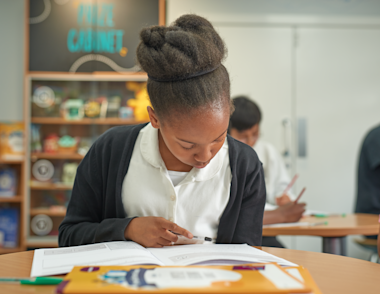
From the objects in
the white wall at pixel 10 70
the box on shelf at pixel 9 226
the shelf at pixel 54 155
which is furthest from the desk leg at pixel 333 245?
the white wall at pixel 10 70

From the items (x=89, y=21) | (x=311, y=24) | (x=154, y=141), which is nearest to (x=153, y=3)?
(x=89, y=21)

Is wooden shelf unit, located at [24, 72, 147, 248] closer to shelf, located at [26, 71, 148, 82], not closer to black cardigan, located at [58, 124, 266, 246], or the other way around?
shelf, located at [26, 71, 148, 82]

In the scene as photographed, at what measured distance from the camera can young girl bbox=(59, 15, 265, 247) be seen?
32.5 inches

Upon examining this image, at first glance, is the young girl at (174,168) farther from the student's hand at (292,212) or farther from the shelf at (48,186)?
the shelf at (48,186)

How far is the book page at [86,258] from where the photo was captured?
0.62 metres

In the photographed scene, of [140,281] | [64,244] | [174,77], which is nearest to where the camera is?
[140,281]

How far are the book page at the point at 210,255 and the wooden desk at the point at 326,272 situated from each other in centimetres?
7

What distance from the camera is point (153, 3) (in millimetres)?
3248

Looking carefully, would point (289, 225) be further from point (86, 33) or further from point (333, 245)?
point (86, 33)

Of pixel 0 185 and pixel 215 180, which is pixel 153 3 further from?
pixel 215 180

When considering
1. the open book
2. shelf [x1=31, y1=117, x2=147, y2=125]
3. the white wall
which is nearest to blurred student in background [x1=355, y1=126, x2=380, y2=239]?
the open book

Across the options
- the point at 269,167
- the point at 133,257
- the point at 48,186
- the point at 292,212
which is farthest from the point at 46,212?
the point at 133,257

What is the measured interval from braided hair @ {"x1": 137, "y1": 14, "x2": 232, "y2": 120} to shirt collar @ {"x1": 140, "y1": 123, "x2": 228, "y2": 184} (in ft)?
0.46

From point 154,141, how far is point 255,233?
14.2 inches
